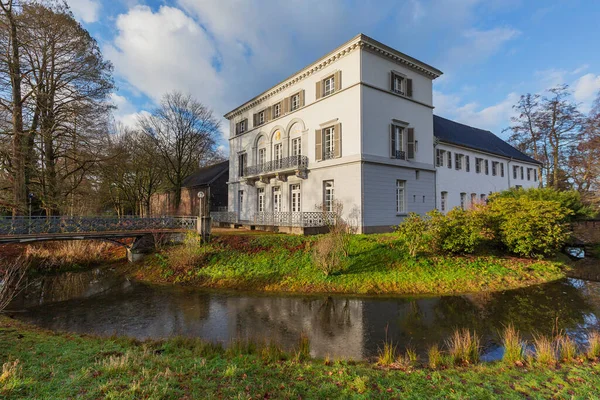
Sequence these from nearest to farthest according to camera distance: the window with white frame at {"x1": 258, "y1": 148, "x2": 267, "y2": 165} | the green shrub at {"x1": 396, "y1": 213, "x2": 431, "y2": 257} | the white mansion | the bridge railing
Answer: the green shrub at {"x1": 396, "y1": 213, "x2": 431, "y2": 257} < the bridge railing < the white mansion < the window with white frame at {"x1": 258, "y1": 148, "x2": 267, "y2": 165}

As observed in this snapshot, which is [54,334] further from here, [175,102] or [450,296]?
[175,102]

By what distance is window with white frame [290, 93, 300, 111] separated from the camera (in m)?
20.8

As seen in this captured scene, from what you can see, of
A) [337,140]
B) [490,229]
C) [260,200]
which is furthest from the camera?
[260,200]

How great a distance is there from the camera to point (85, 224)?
13734mm

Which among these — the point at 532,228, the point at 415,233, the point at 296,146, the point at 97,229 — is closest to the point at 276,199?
the point at 296,146

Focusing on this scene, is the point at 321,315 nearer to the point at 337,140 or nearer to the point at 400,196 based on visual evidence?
the point at 337,140

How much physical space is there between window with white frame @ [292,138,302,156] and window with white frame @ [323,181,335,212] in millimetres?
3645

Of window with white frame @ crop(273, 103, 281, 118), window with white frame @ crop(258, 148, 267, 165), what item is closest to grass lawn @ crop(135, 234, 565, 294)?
window with white frame @ crop(258, 148, 267, 165)

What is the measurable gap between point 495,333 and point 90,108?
19653 millimetres

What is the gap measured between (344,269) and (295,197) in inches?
392

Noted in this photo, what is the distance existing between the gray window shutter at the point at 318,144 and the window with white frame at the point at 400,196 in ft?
17.1

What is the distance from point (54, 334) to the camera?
6758 millimetres

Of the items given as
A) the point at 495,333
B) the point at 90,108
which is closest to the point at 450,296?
the point at 495,333

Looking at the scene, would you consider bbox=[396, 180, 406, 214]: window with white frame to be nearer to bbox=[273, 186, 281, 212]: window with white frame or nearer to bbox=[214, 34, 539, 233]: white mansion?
bbox=[214, 34, 539, 233]: white mansion
